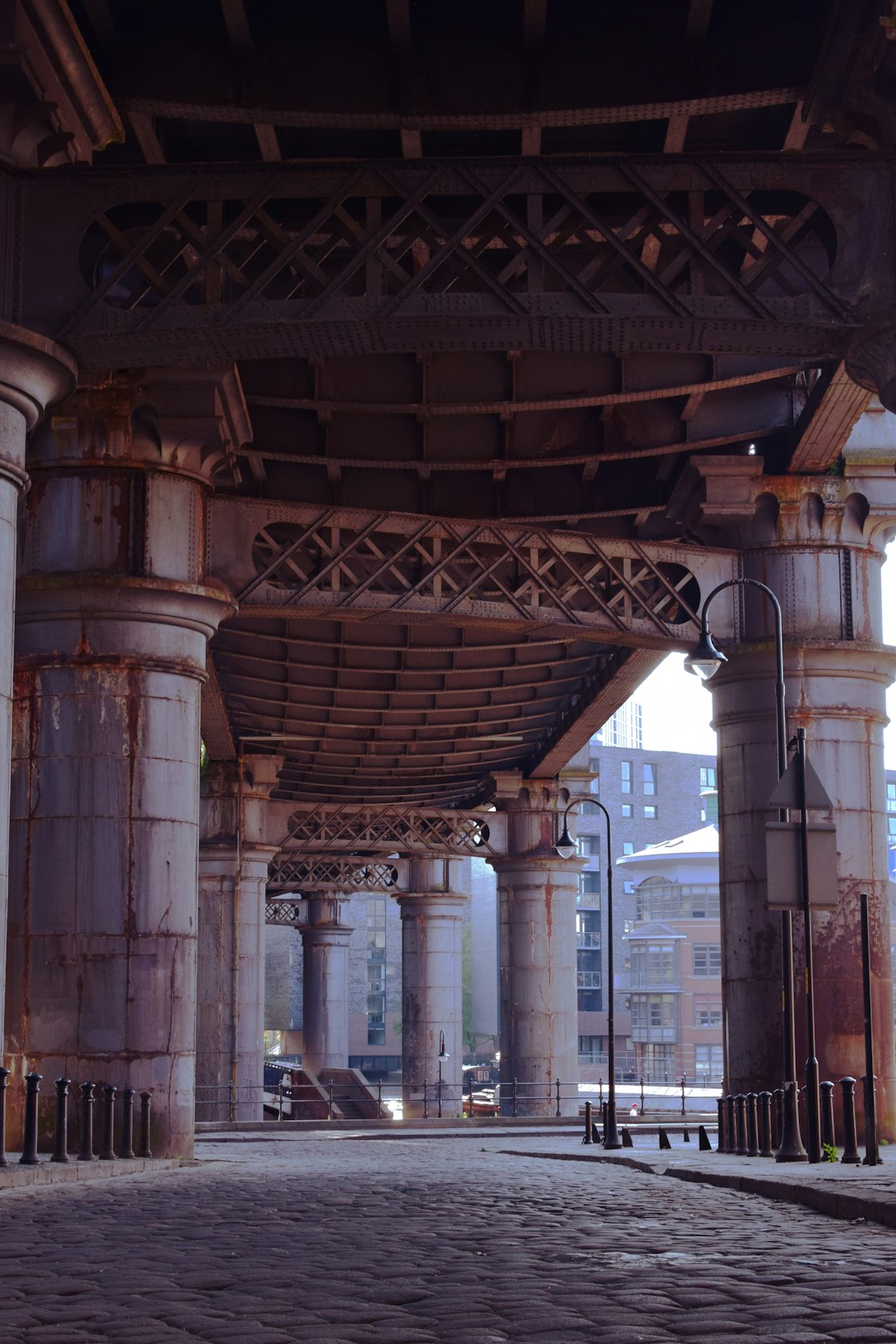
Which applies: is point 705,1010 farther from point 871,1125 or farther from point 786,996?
point 871,1125

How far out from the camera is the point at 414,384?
22359 millimetres

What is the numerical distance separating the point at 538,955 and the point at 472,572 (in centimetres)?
2782

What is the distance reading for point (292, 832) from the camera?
51031mm

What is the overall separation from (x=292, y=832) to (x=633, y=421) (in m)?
29.2


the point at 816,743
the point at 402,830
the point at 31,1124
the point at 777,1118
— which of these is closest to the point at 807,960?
the point at 777,1118

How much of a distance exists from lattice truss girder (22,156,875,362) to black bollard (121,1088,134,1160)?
792 centimetres

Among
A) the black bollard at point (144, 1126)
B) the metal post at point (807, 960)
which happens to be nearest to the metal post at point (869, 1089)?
the metal post at point (807, 960)

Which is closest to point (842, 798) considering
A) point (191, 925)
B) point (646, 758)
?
point (191, 925)

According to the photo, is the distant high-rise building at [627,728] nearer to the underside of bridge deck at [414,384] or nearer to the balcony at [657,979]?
the balcony at [657,979]

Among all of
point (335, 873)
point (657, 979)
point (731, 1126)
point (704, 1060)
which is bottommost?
point (704, 1060)

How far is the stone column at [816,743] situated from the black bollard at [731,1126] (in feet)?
2.00

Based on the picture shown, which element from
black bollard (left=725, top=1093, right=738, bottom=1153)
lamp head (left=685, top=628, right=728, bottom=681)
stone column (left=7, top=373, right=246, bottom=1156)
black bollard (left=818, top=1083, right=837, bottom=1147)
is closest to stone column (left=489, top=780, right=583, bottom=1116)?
black bollard (left=725, top=1093, right=738, bottom=1153)

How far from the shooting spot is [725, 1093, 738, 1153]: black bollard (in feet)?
71.8

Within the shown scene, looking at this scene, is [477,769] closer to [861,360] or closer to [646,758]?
[861,360]
